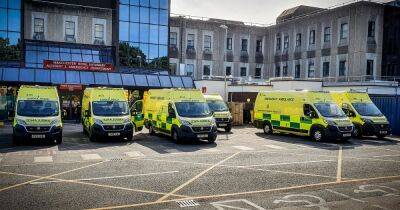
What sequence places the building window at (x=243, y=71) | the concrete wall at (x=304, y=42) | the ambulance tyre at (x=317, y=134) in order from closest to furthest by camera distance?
the ambulance tyre at (x=317, y=134)
the concrete wall at (x=304, y=42)
the building window at (x=243, y=71)

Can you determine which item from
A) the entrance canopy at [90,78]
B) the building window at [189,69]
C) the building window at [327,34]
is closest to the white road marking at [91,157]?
the entrance canopy at [90,78]

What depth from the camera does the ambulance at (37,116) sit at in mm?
15969

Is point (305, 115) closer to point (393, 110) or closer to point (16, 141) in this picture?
point (393, 110)

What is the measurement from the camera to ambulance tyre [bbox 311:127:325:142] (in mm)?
18680

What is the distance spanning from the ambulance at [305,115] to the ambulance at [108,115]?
27.6 feet

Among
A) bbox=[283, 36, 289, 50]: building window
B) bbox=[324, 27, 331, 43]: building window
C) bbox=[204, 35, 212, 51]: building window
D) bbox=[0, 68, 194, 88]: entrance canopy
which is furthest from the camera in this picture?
bbox=[204, 35, 212, 51]: building window

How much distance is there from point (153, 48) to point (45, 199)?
1180 inches

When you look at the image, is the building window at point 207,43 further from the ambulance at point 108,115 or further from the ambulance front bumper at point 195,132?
the ambulance front bumper at point 195,132

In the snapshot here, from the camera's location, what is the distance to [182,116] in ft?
57.9

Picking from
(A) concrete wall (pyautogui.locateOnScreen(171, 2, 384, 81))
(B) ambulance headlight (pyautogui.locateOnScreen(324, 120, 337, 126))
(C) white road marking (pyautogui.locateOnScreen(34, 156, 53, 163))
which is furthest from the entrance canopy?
(B) ambulance headlight (pyautogui.locateOnScreen(324, 120, 337, 126))

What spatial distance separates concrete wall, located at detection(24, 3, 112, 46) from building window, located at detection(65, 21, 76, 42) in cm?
32

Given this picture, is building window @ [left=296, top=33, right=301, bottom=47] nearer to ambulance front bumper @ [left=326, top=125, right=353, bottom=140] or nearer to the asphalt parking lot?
ambulance front bumper @ [left=326, top=125, right=353, bottom=140]

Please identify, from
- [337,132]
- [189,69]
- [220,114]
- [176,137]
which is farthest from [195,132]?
[189,69]

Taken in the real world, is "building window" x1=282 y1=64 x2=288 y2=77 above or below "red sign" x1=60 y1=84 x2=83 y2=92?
above
